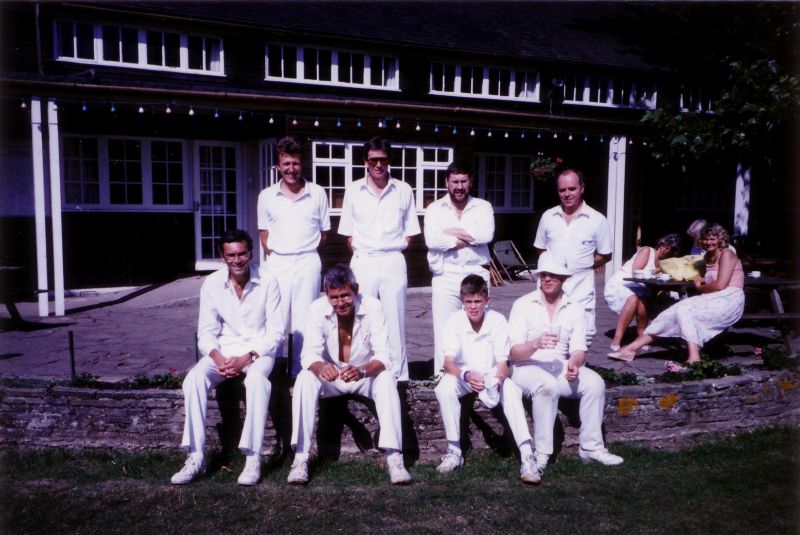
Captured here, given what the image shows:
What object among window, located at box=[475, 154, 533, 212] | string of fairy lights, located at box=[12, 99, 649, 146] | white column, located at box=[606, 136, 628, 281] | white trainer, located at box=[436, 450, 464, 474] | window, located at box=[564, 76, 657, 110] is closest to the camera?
white trainer, located at box=[436, 450, 464, 474]

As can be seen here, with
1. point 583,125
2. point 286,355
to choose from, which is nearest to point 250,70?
point 583,125

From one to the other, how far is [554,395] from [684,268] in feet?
10.4

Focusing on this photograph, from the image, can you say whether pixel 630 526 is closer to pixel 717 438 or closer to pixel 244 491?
pixel 717 438

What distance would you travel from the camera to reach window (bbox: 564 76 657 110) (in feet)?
49.8

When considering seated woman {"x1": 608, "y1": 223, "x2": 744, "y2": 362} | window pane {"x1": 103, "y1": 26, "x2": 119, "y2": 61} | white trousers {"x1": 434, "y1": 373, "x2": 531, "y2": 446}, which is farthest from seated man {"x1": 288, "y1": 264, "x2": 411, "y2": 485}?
window pane {"x1": 103, "y1": 26, "x2": 119, "y2": 61}

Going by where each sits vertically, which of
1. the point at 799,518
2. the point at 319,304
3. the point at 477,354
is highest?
the point at 319,304

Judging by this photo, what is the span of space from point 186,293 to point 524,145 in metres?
8.02

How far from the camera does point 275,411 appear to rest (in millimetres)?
4594

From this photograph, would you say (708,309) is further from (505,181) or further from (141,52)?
(141,52)

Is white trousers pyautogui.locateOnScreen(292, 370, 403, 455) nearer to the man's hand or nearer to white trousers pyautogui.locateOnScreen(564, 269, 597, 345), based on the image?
the man's hand

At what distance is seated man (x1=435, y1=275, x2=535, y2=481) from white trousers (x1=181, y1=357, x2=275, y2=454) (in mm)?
1115

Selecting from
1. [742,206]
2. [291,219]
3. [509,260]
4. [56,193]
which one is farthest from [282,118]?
[742,206]

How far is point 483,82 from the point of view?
45.6 feet

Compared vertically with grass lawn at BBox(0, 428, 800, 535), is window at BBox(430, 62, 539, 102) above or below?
above
